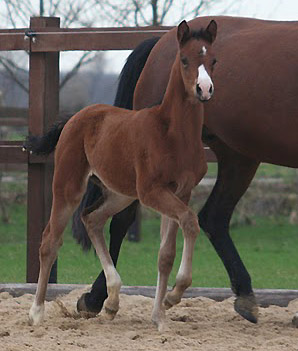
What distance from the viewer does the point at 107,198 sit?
5.11m

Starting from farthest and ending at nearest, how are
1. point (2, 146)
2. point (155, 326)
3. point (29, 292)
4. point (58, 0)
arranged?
1. point (58, 0)
2. point (2, 146)
3. point (29, 292)
4. point (155, 326)

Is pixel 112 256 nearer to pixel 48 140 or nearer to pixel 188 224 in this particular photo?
pixel 48 140

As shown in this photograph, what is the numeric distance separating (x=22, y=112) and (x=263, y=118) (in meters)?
9.54

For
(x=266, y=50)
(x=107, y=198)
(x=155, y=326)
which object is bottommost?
(x=155, y=326)

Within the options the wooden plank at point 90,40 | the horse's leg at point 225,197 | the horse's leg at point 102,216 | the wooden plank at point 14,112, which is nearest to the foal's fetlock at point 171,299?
the horse's leg at point 102,216

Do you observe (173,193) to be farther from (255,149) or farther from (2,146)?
(2,146)

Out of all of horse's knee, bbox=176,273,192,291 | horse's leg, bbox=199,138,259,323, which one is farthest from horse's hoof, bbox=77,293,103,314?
horse's knee, bbox=176,273,192,291

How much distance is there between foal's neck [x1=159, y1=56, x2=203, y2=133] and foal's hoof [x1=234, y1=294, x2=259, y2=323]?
1.22 metres

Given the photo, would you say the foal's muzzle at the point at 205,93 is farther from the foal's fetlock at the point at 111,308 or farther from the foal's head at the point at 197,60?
the foal's fetlock at the point at 111,308

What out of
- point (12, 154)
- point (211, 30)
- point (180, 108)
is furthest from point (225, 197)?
point (12, 154)

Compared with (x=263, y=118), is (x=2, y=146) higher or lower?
lower

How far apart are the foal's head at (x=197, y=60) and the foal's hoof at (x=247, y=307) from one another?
144 cm

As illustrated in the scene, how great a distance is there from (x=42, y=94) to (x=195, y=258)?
13.9 feet

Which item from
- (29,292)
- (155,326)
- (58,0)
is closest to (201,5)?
(58,0)
